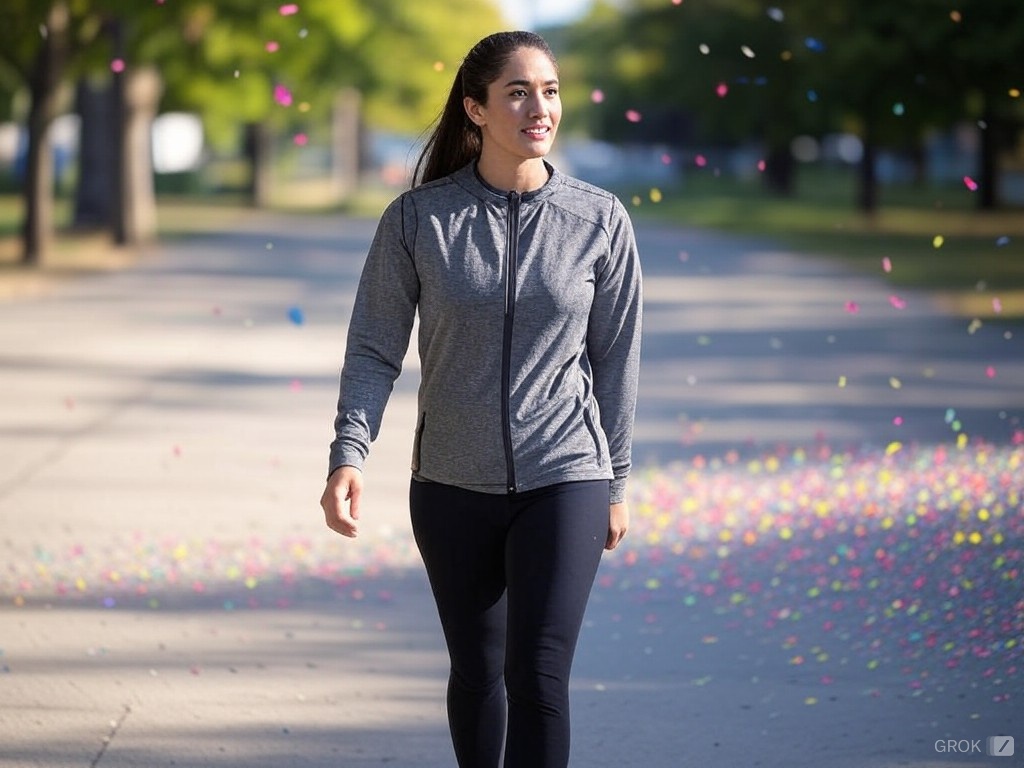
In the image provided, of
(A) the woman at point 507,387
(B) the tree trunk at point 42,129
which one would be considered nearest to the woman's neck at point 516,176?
(A) the woman at point 507,387

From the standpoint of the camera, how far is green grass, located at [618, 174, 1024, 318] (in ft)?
77.9

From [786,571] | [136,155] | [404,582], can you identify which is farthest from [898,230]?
[404,582]

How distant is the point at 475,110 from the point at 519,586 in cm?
98

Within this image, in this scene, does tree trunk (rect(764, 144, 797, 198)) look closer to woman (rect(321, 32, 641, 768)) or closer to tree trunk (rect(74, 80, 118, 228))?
tree trunk (rect(74, 80, 118, 228))

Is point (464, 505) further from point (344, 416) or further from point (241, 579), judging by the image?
point (241, 579)

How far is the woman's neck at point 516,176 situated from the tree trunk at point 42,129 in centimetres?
2328

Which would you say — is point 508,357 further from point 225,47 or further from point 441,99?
point 225,47

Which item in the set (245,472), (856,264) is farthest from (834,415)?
(856,264)

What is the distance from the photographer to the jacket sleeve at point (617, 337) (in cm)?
398

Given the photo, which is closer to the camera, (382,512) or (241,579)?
(241,579)

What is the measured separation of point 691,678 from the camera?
5.92 m

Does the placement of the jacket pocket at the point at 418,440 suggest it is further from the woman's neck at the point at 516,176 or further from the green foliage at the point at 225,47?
the green foliage at the point at 225,47

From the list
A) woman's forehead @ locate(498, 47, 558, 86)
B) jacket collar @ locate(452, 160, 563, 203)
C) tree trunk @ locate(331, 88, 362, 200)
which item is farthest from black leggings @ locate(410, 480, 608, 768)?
tree trunk @ locate(331, 88, 362, 200)

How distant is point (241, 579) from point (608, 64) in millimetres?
84966
